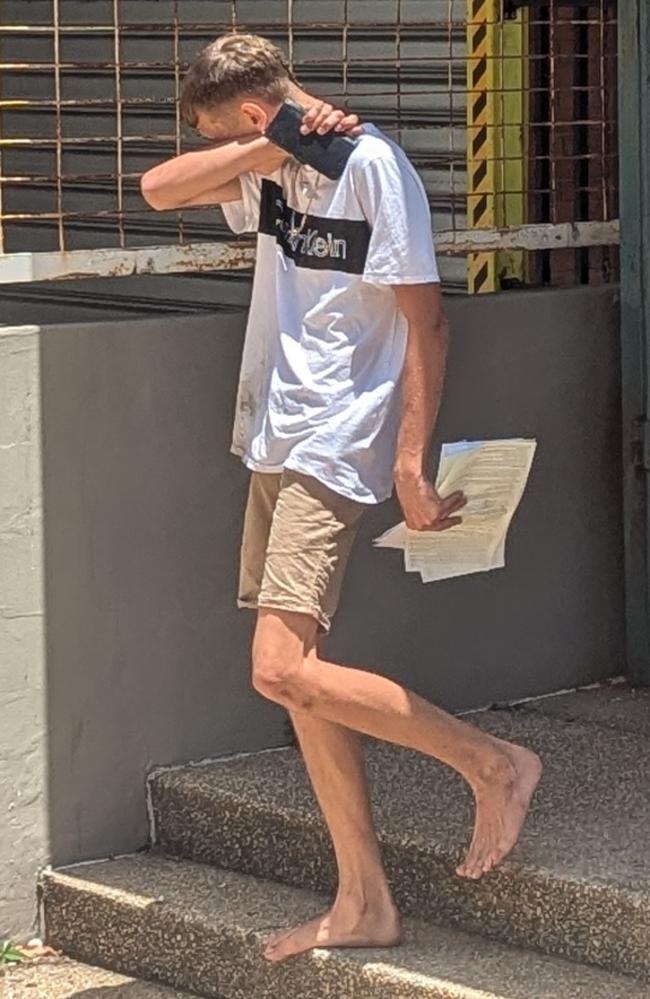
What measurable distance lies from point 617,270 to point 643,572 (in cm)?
90

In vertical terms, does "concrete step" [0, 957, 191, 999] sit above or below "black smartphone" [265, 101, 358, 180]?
below

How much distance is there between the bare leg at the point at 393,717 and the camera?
4.18m

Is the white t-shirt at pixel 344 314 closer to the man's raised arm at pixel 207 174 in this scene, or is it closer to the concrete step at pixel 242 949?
the man's raised arm at pixel 207 174

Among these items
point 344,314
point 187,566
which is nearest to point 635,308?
point 187,566

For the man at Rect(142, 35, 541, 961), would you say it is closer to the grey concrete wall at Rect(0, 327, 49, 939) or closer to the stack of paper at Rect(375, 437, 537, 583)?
the stack of paper at Rect(375, 437, 537, 583)

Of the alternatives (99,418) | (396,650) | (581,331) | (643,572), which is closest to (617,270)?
(581,331)

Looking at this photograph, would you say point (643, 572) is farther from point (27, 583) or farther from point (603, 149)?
point (27, 583)

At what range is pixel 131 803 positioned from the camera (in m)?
5.13

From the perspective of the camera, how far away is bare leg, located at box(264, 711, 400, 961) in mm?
4316

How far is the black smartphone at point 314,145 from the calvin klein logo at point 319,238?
0.10 metres

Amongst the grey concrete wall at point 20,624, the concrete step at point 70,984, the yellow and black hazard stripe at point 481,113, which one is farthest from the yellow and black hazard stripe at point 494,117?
the concrete step at point 70,984

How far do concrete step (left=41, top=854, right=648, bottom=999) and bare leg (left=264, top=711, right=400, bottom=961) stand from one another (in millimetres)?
36

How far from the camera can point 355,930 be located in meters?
4.39

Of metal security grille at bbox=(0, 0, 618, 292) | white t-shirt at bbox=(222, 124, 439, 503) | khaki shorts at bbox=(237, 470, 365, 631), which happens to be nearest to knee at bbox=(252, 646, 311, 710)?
khaki shorts at bbox=(237, 470, 365, 631)
